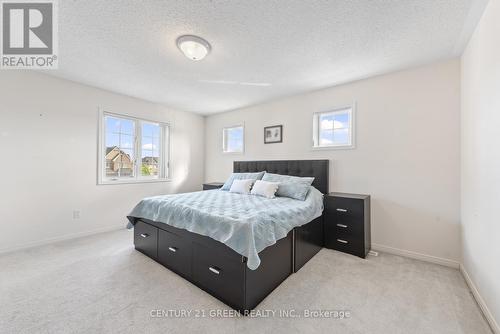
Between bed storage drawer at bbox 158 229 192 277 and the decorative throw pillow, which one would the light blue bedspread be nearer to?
bed storage drawer at bbox 158 229 192 277

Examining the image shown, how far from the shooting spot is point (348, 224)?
271cm

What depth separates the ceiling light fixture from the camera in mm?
2034

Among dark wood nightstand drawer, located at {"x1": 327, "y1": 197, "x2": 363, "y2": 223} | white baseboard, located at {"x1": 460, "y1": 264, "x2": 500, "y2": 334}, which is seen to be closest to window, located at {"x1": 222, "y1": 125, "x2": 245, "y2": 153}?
dark wood nightstand drawer, located at {"x1": 327, "y1": 197, "x2": 363, "y2": 223}

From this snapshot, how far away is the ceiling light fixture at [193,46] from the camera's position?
2.03 m

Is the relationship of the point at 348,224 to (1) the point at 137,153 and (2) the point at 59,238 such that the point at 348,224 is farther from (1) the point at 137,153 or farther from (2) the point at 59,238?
(2) the point at 59,238

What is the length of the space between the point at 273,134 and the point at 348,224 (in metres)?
2.06

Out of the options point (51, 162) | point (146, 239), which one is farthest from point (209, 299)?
point (51, 162)

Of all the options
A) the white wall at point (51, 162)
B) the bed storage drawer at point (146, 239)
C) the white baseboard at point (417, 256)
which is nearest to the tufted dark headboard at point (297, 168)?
the white baseboard at point (417, 256)

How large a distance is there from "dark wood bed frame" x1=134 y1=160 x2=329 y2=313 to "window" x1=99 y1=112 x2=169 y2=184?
154 cm

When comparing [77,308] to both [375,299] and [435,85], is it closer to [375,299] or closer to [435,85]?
[375,299]

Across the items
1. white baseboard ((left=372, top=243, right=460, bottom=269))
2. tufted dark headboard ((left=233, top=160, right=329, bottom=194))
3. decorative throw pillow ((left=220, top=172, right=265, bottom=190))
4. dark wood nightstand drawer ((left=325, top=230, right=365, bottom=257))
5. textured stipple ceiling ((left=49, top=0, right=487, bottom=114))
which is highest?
textured stipple ceiling ((left=49, top=0, right=487, bottom=114))

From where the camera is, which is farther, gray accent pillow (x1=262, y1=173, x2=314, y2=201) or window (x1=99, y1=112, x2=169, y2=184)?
window (x1=99, y1=112, x2=169, y2=184)

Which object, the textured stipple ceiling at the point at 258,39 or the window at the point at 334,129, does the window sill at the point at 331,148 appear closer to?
the window at the point at 334,129

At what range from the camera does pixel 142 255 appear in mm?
2605
